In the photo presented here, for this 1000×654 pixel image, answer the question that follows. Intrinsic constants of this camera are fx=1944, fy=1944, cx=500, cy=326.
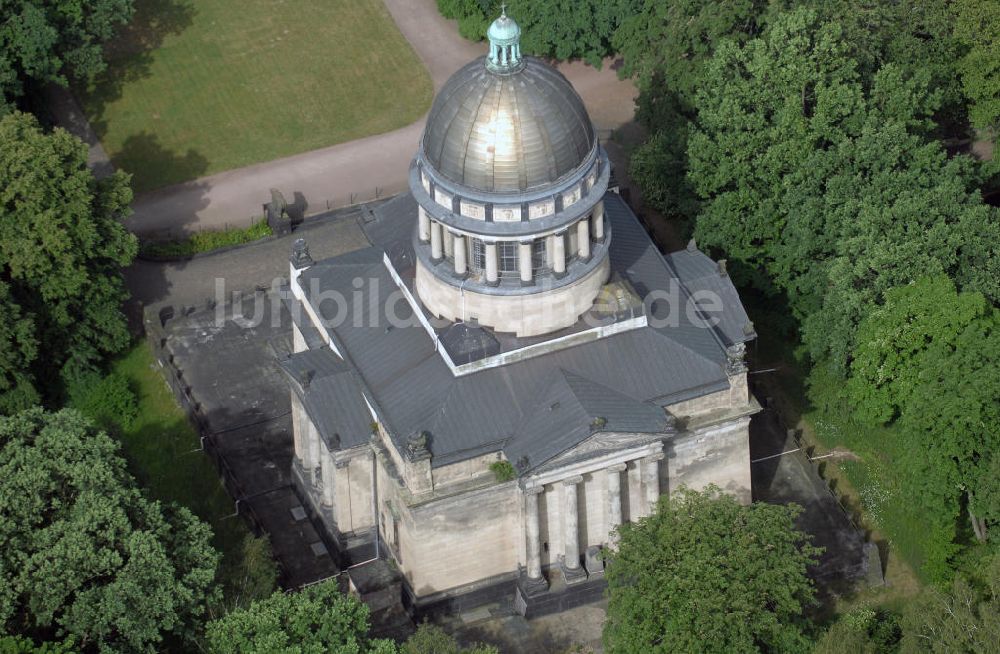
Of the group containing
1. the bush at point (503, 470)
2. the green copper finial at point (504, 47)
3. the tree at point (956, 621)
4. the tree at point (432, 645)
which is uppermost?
the green copper finial at point (504, 47)

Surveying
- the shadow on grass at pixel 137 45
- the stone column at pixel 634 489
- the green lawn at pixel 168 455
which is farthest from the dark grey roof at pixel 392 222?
the shadow on grass at pixel 137 45

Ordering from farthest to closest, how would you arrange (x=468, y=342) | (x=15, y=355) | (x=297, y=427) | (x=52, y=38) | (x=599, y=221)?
(x=52, y=38) → (x=15, y=355) → (x=297, y=427) → (x=468, y=342) → (x=599, y=221)

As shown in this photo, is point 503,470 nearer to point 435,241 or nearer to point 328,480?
point 435,241

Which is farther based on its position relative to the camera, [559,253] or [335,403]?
[335,403]

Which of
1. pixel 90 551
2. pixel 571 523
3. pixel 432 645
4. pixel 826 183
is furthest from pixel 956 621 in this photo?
pixel 90 551

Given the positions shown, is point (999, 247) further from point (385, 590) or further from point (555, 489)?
point (385, 590)

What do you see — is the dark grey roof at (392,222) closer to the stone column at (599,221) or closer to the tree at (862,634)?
the stone column at (599,221)
